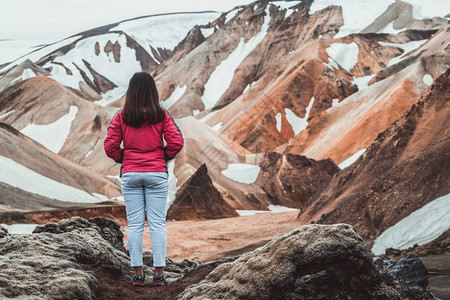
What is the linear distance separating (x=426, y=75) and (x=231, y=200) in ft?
87.4

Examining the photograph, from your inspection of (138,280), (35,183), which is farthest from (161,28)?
(138,280)

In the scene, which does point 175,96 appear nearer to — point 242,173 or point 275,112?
point 275,112

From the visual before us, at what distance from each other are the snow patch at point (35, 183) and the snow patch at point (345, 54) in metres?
48.9

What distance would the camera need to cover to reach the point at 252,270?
4.47 meters

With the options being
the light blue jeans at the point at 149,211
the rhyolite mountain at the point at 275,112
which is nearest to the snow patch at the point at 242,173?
the rhyolite mountain at the point at 275,112

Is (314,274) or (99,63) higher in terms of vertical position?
(99,63)

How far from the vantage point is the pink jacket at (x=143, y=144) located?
539 centimetres

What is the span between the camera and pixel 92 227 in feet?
25.3

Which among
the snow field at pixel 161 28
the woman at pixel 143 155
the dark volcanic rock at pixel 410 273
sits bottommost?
the dark volcanic rock at pixel 410 273

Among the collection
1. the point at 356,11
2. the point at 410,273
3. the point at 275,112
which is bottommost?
the point at 275,112

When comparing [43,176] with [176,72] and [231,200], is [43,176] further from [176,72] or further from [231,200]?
[176,72]

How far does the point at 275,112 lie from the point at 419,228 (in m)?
56.5

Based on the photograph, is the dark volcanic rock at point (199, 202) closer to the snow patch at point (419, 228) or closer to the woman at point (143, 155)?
the snow patch at point (419, 228)

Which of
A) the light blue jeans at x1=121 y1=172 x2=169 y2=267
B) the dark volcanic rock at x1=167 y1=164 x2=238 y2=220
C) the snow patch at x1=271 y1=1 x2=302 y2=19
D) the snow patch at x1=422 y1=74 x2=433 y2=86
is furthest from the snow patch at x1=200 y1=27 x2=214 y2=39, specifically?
the light blue jeans at x1=121 y1=172 x2=169 y2=267
